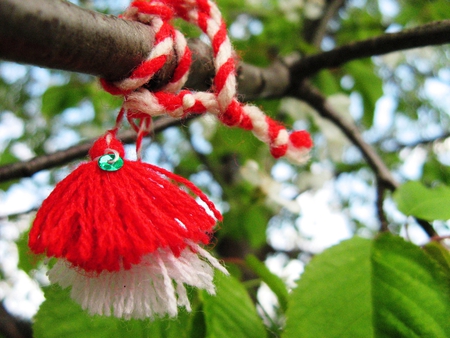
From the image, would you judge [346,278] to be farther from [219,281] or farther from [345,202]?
[345,202]

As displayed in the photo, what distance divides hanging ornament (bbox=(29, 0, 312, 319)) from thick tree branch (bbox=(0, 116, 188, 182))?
1.09 feet

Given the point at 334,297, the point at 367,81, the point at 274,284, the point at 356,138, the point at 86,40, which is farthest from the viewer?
the point at 367,81

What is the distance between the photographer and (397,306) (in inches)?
18.1

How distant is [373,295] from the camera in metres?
0.47

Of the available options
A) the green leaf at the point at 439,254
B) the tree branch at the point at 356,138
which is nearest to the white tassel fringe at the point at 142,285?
the green leaf at the point at 439,254

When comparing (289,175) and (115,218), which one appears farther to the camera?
(289,175)

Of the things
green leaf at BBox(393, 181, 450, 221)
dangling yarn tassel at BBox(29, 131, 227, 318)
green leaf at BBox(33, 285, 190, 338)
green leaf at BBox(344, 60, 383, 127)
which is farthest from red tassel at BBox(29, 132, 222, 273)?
green leaf at BBox(344, 60, 383, 127)

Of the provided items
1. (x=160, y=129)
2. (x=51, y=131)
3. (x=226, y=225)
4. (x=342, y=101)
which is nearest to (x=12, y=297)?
(x=51, y=131)

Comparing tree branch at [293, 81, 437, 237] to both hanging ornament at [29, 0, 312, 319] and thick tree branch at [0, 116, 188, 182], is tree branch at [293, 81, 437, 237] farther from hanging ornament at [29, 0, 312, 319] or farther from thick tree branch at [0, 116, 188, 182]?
hanging ornament at [29, 0, 312, 319]

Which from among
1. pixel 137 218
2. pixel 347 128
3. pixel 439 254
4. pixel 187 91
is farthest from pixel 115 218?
pixel 347 128

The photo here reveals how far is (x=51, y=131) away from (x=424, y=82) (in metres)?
2.10

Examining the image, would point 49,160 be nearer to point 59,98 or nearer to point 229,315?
point 229,315

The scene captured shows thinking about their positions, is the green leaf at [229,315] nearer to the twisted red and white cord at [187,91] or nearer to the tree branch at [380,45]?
the twisted red and white cord at [187,91]

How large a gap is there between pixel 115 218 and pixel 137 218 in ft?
0.07
